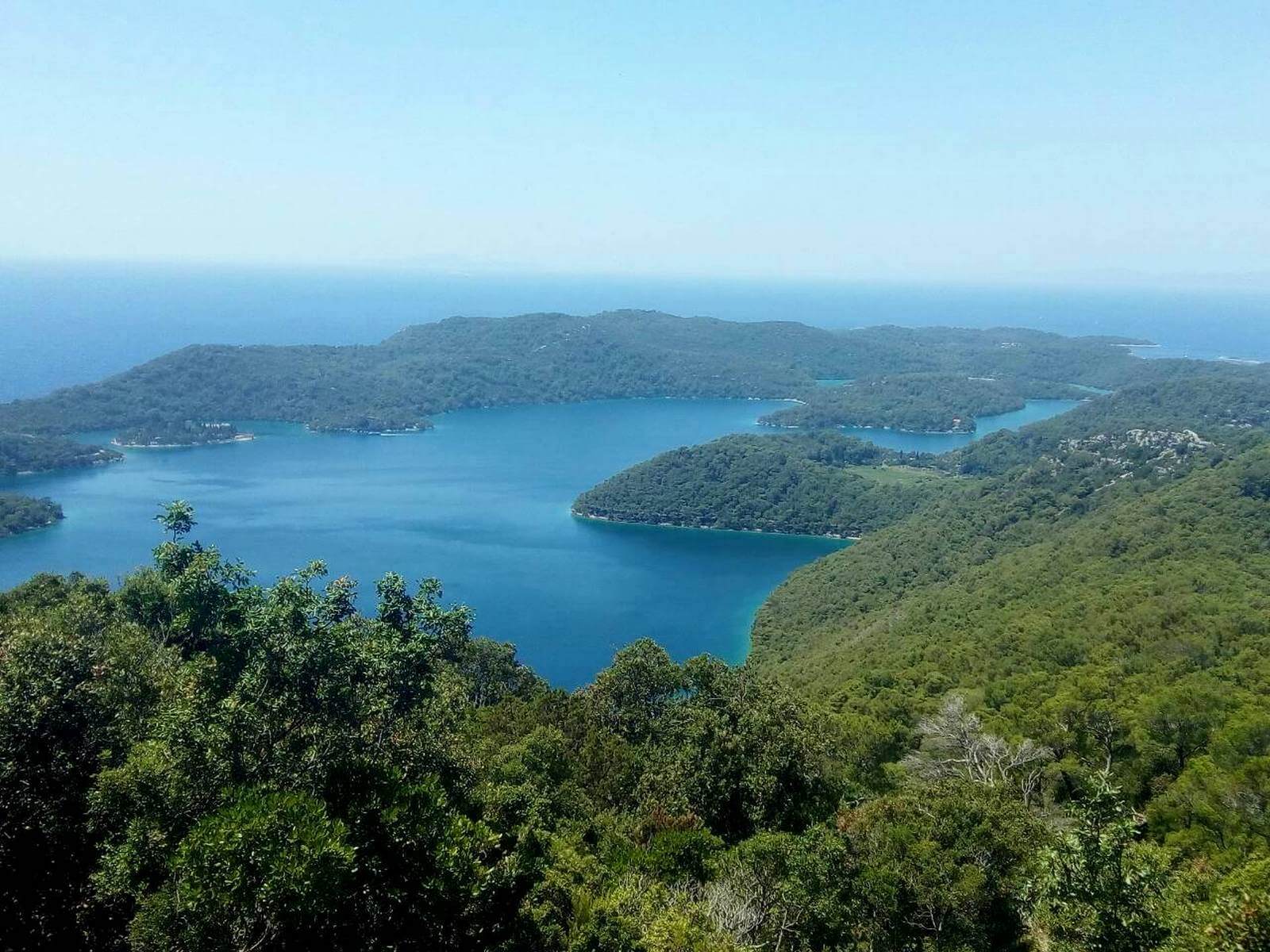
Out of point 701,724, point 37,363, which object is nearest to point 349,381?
point 37,363

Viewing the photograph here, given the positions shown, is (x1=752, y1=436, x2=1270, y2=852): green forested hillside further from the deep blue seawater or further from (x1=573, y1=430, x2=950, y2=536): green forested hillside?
(x1=573, y1=430, x2=950, y2=536): green forested hillside

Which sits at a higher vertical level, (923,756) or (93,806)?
(93,806)

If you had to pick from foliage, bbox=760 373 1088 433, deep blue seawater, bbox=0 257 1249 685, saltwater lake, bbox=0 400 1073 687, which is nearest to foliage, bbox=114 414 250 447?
saltwater lake, bbox=0 400 1073 687

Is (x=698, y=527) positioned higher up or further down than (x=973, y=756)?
further down

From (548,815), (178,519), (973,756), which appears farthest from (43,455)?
(973,756)

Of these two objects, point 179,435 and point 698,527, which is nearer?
point 698,527

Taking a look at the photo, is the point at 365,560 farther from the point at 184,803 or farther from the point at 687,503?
the point at 184,803

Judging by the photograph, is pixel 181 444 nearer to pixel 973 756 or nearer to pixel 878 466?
pixel 878 466
